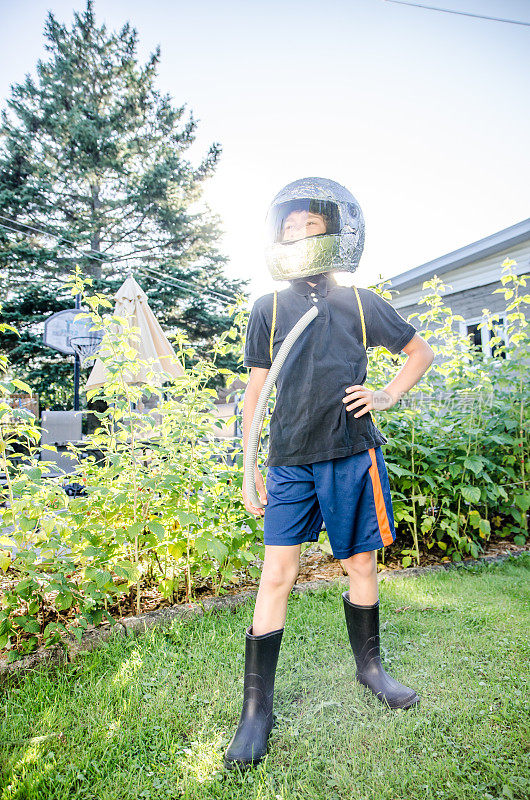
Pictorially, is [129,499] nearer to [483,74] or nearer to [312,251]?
[312,251]

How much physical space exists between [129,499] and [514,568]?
7.56 ft

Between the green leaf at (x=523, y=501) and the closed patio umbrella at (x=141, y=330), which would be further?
the closed patio umbrella at (x=141, y=330)

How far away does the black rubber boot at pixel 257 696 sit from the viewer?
1438mm

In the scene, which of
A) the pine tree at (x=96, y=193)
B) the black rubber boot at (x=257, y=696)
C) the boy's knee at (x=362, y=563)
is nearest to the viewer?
the black rubber boot at (x=257, y=696)

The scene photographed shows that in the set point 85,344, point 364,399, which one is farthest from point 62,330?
point 364,399

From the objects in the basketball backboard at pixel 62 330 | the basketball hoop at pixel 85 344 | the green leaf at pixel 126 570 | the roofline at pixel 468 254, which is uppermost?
the roofline at pixel 468 254

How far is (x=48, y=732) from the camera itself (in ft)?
5.09

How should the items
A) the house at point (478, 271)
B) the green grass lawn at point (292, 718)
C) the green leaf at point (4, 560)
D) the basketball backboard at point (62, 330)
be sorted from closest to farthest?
the green grass lawn at point (292, 718) < the green leaf at point (4, 560) < the house at point (478, 271) < the basketball backboard at point (62, 330)

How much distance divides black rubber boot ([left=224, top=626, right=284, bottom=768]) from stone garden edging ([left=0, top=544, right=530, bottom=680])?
786 millimetres

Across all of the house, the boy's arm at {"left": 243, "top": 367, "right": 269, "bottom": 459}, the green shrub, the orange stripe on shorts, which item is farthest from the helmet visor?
the house

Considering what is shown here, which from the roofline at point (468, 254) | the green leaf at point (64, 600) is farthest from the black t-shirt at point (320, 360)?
the roofline at point (468, 254)

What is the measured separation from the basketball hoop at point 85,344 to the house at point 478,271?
4813mm

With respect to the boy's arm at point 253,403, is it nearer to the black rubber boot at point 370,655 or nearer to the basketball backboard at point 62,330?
the black rubber boot at point 370,655

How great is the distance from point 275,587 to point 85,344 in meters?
7.83
